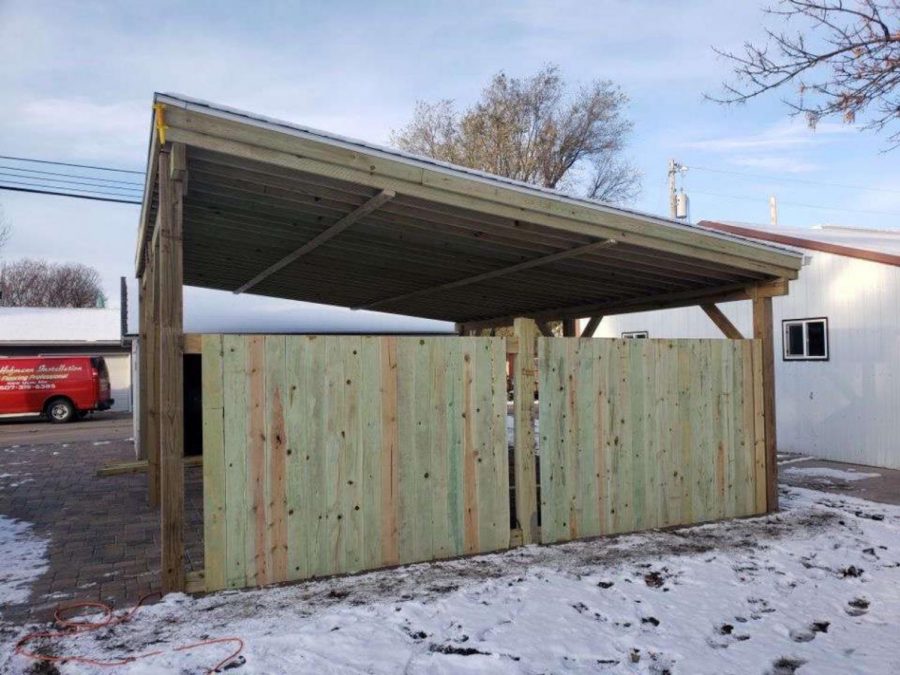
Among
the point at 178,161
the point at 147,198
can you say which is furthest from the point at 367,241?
the point at 178,161

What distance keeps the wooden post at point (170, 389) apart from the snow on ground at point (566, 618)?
282 mm

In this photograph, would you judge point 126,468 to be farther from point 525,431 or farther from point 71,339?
point 71,339

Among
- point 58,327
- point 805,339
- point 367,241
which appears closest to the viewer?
point 367,241

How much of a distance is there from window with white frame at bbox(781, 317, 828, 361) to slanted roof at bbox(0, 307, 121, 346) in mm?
21690

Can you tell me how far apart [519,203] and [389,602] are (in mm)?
2959

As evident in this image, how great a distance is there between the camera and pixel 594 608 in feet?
13.2

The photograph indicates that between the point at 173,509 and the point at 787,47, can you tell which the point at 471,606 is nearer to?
the point at 173,509

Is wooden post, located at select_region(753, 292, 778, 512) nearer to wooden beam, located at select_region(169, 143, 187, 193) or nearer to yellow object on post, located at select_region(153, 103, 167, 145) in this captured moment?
wooden beam, located at select_region(169, 143, 187, 193)

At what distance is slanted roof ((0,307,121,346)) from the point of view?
23.2 metres

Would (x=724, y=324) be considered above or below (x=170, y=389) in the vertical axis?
above

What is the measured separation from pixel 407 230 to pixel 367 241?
703 millimetres

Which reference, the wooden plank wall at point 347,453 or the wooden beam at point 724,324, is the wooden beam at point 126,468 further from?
the wooden beam at point 724,324

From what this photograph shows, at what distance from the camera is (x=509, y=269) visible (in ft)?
23.6

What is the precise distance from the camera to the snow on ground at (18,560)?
14.3 feet
